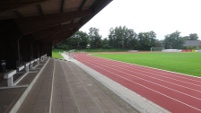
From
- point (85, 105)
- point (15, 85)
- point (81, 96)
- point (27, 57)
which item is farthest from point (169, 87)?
point (27, 57)

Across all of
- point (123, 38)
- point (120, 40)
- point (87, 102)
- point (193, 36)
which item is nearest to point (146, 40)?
point (123, 38)

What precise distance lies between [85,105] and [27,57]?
33.6 feet

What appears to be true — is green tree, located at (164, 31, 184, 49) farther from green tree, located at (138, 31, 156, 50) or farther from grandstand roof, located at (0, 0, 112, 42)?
grandstand roof, located at (0, 0, 112, 42)

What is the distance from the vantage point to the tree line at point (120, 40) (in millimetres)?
87256

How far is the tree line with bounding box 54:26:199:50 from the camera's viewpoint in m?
87.3

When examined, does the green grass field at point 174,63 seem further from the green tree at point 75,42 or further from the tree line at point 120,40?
the tree line at point 120,40

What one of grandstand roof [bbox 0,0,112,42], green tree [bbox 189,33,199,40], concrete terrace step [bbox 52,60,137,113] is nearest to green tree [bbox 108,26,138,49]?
green tree [bbox 189,33,199,40]

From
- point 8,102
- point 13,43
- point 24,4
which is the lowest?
point 8,102

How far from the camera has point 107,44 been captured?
9162 cm

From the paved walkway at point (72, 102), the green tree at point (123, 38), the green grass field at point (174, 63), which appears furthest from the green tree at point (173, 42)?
the paved walkway at point (72, 102)

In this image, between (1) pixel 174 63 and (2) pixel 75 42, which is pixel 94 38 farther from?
(1) pixel 174 63

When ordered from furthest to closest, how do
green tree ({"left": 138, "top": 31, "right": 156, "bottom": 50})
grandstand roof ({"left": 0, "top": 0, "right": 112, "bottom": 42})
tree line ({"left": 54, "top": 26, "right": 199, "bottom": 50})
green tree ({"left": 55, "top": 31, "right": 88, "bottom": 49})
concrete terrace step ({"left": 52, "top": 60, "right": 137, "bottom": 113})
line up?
green tree ({"left": 138, "top": 31, "right": 156, "bottom": 50}) → tree line ({"left": 54, "top": 26, "right": 199, "bottom": 50}) → green tree ({"left": 55, "top": 31, "right": 88, "bottom": 49}) → grandstand roof ({"left": 0, "top": 0, "right": 112, "bottom": 42}) → concrete terrace step ({"left": 52, "top": 60, "right": 137, "bottom": 113})

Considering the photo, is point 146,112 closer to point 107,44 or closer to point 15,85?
point 15,85

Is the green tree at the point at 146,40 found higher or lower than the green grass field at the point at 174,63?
higher
